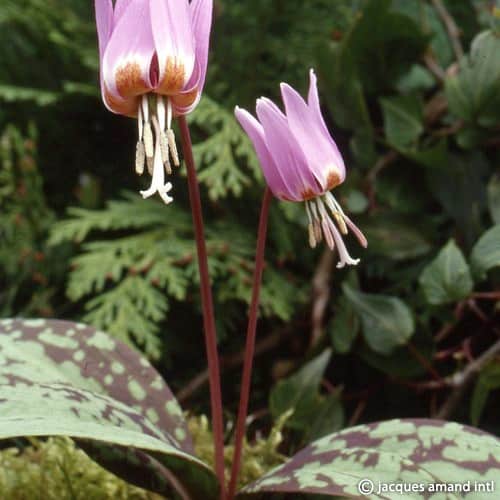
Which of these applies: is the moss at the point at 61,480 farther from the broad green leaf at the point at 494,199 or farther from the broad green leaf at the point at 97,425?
the broad green leaf at the point at 494,199

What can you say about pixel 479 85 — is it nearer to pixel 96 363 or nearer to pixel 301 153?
pixel 301 153

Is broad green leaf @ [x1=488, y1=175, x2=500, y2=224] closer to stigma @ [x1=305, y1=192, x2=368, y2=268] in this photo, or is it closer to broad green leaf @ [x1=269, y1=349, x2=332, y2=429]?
broad green leaf @ [x1=269, y1=349, x2=332, y2=429]

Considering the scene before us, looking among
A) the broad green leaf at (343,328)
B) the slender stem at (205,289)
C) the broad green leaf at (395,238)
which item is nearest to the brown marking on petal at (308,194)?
the slender stem at (205,289)

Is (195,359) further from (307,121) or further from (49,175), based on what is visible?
(307,121)

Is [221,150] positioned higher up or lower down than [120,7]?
lower down

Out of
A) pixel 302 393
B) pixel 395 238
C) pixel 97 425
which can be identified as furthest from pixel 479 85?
pixel 97 425

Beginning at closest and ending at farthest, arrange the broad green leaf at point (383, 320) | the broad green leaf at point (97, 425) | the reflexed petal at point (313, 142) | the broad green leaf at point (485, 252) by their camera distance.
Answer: the broad green leaf at point (97, 425), the reflexed petal at point (313, 142), the broad green leaf at point (485, 252), the broad green leaf at point (383, 320)

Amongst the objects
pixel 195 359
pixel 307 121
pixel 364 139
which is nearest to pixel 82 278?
pixel 195 359
